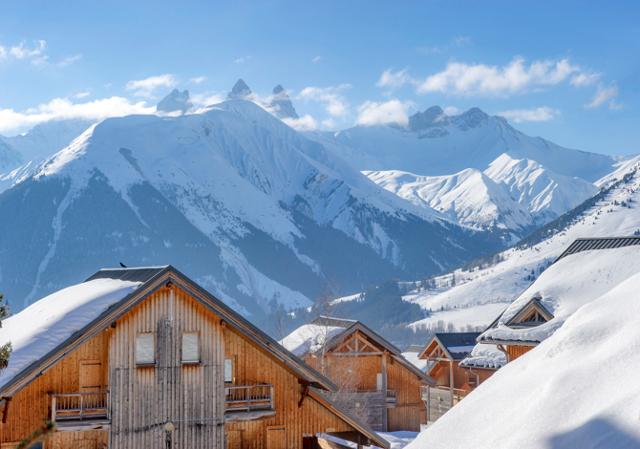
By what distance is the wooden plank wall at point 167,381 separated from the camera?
1062 inches

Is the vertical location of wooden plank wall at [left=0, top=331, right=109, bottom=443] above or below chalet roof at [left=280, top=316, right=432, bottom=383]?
below

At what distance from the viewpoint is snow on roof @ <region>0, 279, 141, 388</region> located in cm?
2650

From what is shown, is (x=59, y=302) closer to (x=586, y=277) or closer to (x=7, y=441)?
(x=7, y=441)

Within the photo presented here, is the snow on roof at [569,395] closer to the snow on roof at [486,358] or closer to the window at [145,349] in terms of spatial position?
the window at [145,349]

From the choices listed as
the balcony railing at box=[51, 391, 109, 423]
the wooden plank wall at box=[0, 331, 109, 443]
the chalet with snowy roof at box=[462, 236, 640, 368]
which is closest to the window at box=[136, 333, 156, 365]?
the wooden plank wall at box=[0, 331, 109, 443]

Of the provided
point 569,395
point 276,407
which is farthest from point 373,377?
point 569,395

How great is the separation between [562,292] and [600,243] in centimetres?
455

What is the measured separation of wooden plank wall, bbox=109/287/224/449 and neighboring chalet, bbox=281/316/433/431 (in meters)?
17.8

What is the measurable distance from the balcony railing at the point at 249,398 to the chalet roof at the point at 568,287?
35.4 ft

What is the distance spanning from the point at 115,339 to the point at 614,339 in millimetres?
21570

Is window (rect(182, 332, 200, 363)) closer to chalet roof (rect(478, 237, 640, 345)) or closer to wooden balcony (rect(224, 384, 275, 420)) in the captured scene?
wooden balcony (rect(224, 384, 275, 420))

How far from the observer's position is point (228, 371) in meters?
28.8

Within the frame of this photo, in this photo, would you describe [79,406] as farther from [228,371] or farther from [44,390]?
[228,371]

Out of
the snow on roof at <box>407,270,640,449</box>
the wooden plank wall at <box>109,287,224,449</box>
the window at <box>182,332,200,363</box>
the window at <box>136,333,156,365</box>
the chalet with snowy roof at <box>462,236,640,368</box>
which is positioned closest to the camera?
the snow on roof at <box>407,270,640,449</box>
